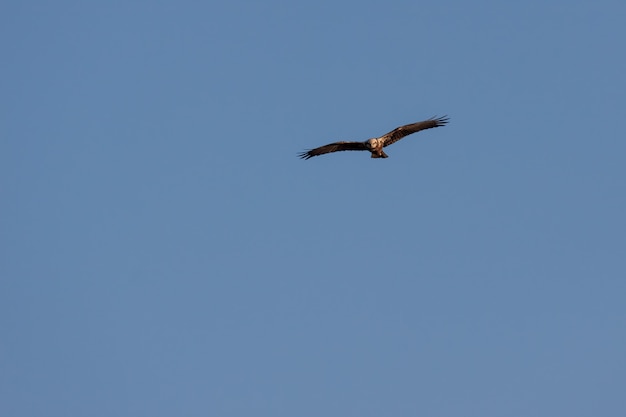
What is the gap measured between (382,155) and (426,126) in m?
3.10

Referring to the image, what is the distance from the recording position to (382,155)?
4862 cm

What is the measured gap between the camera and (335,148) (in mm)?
51656

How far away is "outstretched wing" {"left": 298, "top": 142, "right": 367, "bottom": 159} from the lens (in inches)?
1972

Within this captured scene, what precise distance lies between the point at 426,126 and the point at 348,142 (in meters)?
4.06

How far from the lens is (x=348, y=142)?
166 ft

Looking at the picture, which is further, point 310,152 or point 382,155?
point 310,152

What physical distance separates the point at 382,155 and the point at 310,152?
5396 millimetres

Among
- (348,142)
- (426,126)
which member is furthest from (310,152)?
(426,126)

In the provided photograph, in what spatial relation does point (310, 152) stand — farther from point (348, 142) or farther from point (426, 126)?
point (426, 126)

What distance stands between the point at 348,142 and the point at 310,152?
289 centimetres

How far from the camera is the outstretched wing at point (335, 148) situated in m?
50.1

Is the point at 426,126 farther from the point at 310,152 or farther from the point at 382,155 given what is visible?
the point at 310,152

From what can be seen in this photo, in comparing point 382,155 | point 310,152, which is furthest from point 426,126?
point 310,152

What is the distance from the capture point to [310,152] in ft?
173
